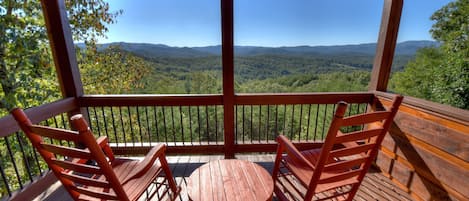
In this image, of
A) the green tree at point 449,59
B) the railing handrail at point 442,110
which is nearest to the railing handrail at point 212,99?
the railing handrail at point 442,110

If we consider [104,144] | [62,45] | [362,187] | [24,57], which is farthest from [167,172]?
[24,57]

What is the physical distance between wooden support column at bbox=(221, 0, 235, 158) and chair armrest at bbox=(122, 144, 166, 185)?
38.8 inches

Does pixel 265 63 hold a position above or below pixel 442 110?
above

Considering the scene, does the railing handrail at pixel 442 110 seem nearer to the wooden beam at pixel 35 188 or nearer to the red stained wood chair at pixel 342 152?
the red stained wood chair at pixel 342 152

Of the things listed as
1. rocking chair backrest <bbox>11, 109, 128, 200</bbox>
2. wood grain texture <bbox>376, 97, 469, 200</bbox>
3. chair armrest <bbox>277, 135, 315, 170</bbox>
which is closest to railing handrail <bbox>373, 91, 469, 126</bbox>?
wood grain texture <bbox>376, 97, 469, 200</bbox>

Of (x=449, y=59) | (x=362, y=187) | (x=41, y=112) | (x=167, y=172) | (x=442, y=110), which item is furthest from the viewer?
(x=449, y=59)

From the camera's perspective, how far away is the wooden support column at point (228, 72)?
2.05 meters

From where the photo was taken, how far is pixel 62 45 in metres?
2.16

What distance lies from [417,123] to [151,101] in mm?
2897

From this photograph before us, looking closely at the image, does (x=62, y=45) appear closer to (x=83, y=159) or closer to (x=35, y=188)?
(x=35, y=188)

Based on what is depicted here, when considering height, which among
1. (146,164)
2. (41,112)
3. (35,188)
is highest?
(41,112)

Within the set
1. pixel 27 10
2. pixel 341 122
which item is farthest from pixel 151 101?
pixel 27 10

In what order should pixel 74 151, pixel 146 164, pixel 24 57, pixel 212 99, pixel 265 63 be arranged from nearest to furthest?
1. pixel 74 151
2. pixel 146 164
3. pixel 212 99
4. pixel 24 57
5. pixel 265 63

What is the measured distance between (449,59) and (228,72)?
10946 millimetres
